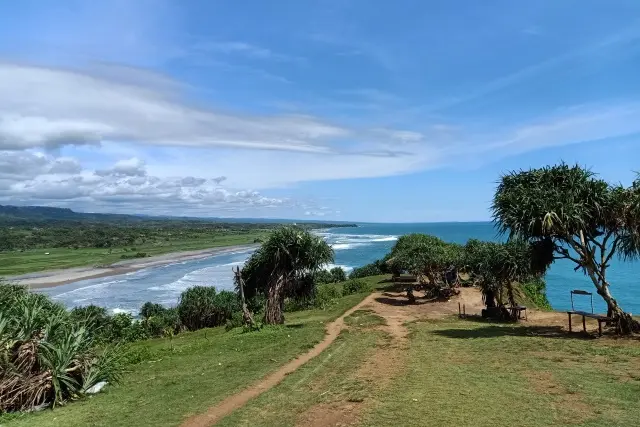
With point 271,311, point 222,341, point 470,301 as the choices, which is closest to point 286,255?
point 271,311

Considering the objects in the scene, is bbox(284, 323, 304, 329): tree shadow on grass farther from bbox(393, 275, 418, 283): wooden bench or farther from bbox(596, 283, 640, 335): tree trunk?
bbox(393, 275, 418, 283): wooden bench

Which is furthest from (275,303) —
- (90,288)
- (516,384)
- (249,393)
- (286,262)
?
(90,288)

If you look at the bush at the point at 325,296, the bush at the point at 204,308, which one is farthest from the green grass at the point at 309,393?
the bush at the point at 204,308

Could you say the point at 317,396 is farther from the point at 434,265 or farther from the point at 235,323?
the point at 434,265

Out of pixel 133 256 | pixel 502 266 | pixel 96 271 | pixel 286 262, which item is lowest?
pixel 96 271

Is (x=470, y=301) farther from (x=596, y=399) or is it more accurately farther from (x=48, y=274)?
(x=48, y=274)

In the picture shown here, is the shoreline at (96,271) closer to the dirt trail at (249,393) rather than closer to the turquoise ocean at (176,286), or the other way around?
the turquoise ocean at (176,286)
